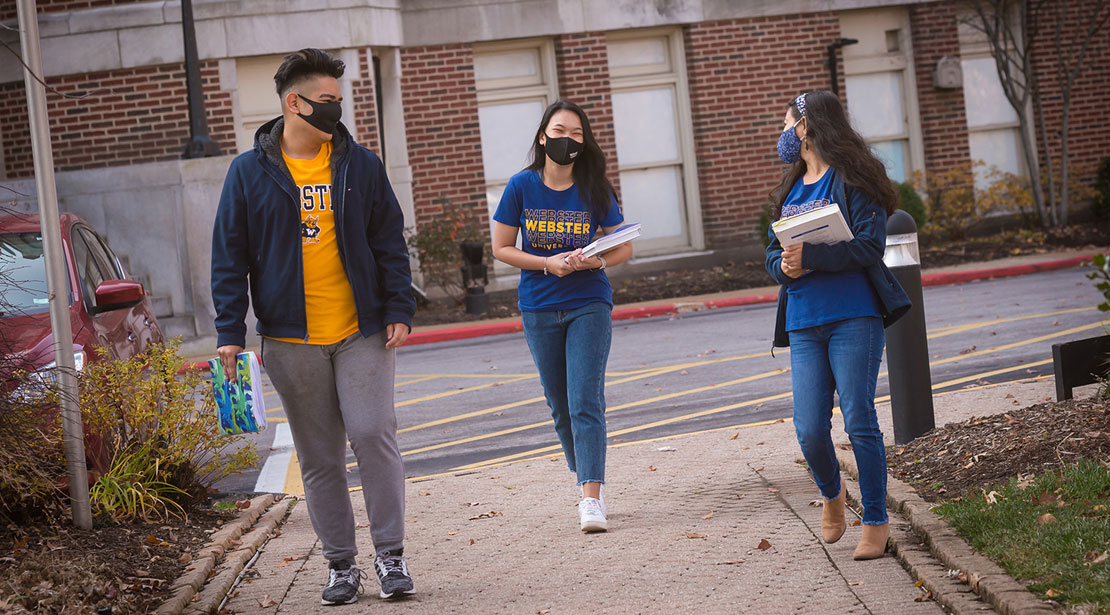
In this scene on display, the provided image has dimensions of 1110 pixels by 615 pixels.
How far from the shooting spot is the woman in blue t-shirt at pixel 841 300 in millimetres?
5090

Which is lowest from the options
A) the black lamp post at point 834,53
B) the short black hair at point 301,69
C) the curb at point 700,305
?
the curb at point 700,305

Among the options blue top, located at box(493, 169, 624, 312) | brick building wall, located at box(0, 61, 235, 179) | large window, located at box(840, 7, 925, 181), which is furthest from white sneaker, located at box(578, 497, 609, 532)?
large window, located at box(840, 7, 925, 181)

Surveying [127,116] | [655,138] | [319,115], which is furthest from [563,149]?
[655,138]

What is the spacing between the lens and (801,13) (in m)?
20.7

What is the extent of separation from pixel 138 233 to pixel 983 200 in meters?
13.3

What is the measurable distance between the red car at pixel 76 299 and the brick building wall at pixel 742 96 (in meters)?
13.0

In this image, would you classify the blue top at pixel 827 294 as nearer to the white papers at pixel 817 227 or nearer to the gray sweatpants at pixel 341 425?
the white papers at pixel 817 227

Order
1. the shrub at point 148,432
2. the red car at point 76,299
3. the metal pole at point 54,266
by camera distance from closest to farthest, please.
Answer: the metal pole at point 54,266 < the shrub at point 148,432 < the red car at point 76,299

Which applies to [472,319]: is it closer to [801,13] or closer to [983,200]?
[801,13]

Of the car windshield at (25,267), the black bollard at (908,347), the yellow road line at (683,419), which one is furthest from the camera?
the yellow road line at (683,419)

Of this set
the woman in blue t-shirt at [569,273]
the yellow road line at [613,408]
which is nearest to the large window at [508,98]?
the yellow road line at [613,408]

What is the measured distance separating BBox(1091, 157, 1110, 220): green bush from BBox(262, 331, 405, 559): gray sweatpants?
62.8 feet

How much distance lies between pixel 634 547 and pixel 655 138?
15478 millimetres

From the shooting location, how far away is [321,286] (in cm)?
507
